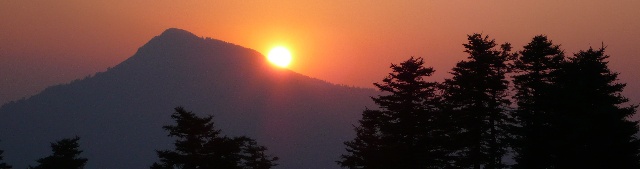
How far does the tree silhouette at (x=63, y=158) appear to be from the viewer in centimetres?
4191

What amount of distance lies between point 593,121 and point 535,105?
16.0 ft

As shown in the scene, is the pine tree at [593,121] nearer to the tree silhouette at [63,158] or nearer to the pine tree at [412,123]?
the pine tree at [412,123]

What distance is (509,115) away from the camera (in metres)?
30.5

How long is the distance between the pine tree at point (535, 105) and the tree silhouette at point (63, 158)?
29.9 meters

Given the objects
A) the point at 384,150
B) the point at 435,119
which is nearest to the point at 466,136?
the point at 435,119

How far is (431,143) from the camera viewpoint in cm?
2845

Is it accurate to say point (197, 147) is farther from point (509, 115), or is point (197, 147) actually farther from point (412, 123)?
point (509, 115)

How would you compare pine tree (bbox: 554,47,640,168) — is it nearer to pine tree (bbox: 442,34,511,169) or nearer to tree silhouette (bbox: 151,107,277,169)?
pine tree (bbox: 442,34,511,169)

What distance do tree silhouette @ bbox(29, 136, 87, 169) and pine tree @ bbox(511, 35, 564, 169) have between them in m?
29.9

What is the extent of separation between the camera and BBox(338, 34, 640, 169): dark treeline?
2316cm

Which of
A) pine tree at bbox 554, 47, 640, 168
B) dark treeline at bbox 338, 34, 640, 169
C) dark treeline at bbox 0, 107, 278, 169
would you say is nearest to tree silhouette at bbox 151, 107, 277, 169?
dark treeline at bbox 0, 107, 278, 169

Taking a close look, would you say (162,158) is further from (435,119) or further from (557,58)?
(557,58)

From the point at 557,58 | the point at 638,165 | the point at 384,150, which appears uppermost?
the point at 557,58

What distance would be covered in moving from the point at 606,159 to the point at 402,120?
29.8ft
